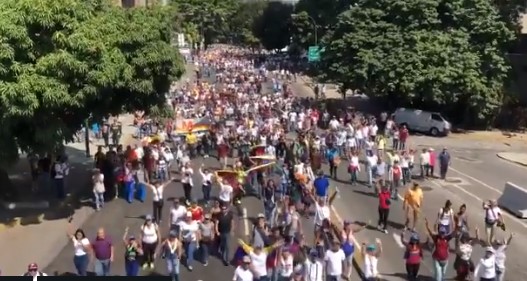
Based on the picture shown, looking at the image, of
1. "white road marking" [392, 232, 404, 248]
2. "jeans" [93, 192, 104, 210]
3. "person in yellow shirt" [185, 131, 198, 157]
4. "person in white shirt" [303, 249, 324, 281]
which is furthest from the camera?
"person in yellow shirt" [185, 131, 198, 157]

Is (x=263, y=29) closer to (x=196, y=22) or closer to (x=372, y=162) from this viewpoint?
(x=196, y=22)

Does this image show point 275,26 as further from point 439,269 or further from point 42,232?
point 439,269

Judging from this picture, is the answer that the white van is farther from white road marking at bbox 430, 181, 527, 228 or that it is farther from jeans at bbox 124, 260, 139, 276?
jeans at bbox 124, 260, 139, 276

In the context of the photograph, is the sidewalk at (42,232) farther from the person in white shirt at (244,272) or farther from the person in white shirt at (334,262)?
the person in white shirt at (334,262)

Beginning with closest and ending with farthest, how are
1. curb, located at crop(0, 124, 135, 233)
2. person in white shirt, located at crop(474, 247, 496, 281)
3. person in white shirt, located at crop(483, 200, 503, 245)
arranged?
person in white shirt, located at crop(474, 247, 496, 281) < person in white shirt, located at crop(483, 200, 503, 245) < curb, located at crop(0, 124, 135, 233)

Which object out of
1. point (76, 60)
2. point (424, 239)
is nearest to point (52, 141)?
point (76, 60)

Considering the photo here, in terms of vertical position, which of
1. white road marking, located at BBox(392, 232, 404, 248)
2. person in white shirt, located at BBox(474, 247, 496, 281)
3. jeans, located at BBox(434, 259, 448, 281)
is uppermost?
person in white shirt, located at BBox(474, 247, 496, 281)

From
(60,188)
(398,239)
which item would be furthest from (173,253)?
(60,188)

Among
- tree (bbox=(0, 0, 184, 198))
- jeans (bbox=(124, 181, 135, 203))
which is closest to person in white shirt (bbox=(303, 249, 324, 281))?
tree (bbox=(0, 0, 184, 198))

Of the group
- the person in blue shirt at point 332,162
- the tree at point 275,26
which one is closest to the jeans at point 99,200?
the person in blue shirt at point 332,162

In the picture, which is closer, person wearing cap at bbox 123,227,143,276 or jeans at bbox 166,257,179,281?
person wearing cap at bbox 123,227,143,276
